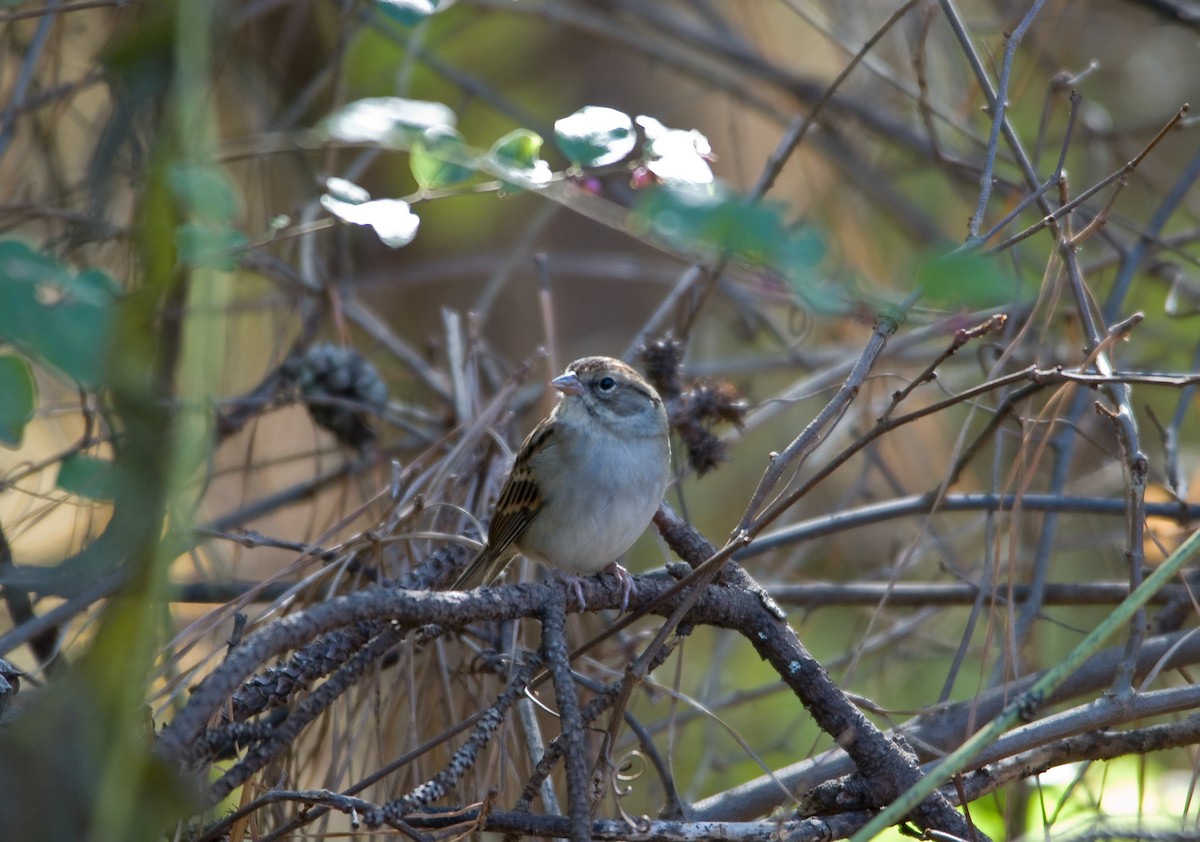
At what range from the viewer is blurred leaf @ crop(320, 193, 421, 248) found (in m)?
1.98

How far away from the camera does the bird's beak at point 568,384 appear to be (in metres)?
3.01

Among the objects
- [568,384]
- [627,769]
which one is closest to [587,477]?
[568,384]

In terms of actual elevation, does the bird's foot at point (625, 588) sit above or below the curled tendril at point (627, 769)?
above

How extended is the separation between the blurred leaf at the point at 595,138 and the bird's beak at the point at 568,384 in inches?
42.8

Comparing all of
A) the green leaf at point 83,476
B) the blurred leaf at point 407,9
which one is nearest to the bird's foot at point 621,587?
the green leaf at point 83,476

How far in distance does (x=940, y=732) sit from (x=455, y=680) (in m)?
0.97

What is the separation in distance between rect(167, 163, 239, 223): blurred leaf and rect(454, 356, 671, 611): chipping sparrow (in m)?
1.35

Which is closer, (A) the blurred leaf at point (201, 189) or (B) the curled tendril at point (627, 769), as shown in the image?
(A) the blurred leaf at point (201, 189)

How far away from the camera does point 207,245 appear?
4.63ft

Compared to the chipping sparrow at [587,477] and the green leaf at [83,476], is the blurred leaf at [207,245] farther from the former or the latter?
the chipping sparrow at [587,477]

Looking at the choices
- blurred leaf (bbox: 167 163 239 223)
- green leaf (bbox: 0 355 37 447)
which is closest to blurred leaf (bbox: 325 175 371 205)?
blurred leaf (bbox: 167 163 239 223)

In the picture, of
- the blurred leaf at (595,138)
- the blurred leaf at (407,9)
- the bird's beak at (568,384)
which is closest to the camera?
the blurred leaf at (595,138)

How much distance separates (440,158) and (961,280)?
43.0 inches

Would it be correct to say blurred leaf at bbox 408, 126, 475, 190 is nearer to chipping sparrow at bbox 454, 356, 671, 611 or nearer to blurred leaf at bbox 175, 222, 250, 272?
blurred leaf at bbox 175, 222, 250, 272
